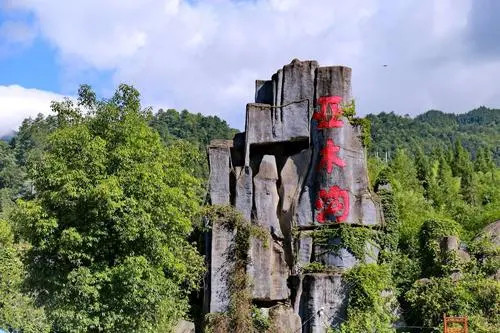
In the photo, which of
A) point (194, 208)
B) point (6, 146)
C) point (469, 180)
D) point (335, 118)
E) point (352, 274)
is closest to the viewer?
point (194, 208)

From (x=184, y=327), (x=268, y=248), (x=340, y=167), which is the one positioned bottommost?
(x=184, y=327)

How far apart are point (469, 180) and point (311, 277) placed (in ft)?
94.7

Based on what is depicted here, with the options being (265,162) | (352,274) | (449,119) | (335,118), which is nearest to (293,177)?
(265,162)

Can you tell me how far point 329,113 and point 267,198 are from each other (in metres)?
2.91

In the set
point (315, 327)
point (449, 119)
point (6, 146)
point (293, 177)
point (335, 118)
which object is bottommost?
point (315, 327)

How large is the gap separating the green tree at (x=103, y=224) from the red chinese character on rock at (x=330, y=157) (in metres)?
4.65

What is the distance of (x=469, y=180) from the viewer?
41719 mm

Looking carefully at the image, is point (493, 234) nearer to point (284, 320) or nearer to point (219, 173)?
point (284, 320)

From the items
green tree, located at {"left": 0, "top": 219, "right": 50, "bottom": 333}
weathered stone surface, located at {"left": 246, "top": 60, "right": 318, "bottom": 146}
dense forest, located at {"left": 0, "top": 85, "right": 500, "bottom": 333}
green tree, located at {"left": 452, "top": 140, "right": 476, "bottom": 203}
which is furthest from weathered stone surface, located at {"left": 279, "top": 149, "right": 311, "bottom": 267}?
green tree, located at {"left": 452, "top": 140, "right": 476, "bottom": 203}

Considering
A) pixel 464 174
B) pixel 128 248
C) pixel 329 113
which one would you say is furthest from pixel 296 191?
pixel 464 174

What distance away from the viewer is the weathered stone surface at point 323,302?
15946mm

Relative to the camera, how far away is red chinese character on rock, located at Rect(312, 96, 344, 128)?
1702 centimetres

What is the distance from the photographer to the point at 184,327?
1616 cm

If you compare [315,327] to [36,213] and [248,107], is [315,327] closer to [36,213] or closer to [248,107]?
[248,107]
